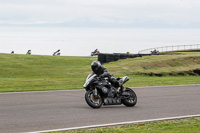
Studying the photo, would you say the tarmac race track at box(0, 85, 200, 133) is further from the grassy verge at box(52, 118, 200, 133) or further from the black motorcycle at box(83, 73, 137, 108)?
the grassy verge at box(52, 118, 200, 133)

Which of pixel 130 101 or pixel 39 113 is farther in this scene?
pixel 130 101

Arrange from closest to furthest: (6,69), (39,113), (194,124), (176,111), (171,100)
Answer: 1. (194,124)
2. (39,113)
3. (176,111)
4. (171,100)
5. (6,69)

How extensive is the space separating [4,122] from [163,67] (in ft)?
79.3

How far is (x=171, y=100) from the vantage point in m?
13.3

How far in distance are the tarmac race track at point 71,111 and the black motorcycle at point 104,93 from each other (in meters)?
0.19

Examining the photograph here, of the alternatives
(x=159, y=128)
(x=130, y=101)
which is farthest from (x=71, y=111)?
(x=159, y=128)

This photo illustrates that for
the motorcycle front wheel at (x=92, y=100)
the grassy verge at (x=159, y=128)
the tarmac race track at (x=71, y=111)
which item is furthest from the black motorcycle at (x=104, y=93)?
the grassy verge at (x=159, y=128)

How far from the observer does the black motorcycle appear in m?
11.1

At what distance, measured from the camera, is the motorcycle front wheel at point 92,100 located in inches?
437

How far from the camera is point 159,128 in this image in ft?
26.3

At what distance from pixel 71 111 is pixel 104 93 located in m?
1.24

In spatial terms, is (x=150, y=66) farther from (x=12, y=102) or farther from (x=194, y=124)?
(x=194, y=124)

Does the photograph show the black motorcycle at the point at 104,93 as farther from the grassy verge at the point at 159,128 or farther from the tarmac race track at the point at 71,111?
the grassy verge at the point at 159,128

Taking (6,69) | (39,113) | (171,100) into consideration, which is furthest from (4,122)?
(6,69)
